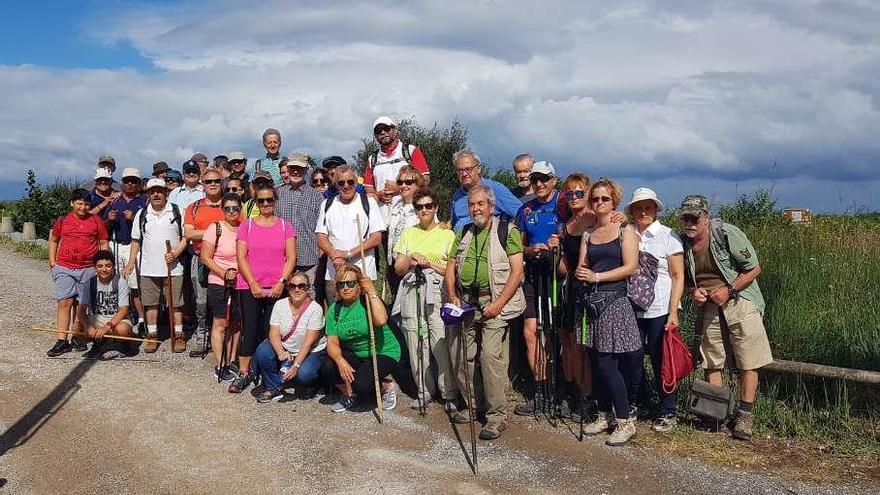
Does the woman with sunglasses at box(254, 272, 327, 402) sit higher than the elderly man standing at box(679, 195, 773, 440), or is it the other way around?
the elderly man standing at box(679, 195, 773, 440)

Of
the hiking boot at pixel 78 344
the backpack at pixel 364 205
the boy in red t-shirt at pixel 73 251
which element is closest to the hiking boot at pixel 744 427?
the backpack at pixel 364 205

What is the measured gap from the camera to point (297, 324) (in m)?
7.38

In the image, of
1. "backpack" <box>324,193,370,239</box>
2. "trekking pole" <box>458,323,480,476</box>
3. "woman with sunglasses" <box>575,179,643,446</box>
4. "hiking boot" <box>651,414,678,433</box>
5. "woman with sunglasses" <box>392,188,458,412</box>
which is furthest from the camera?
"backpack" <box>324,193,370,239</box>

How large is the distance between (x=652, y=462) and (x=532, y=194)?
2.72 metres

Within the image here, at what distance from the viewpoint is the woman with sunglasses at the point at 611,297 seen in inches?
233

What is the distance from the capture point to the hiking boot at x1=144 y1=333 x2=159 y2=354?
9156mm

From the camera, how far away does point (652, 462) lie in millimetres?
5785

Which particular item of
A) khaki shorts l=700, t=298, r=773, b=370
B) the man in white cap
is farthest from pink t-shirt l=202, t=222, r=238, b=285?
khaki shorts l=700, t=298, r=773, b=370

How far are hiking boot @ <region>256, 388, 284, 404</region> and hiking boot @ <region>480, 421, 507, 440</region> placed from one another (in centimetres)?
219

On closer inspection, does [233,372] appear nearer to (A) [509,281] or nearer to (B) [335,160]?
(B) [335,160]

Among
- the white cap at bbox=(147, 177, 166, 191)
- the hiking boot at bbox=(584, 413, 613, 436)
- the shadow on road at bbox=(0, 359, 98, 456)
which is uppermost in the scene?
the white cap at bbox=(147, 177, 166, 191)

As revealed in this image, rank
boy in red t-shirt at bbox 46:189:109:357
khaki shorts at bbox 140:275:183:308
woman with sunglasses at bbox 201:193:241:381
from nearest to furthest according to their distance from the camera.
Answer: woman with sunglasses at bbox 201:193:241:381
boy in red t-shirt at bbox 46:189:109:357
khaki shorts at bbox 140:275:183:308

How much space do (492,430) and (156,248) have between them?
477cm

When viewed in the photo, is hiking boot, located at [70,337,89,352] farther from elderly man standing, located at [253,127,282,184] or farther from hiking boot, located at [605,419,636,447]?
hiking boot, located at [605,419,636,447]
